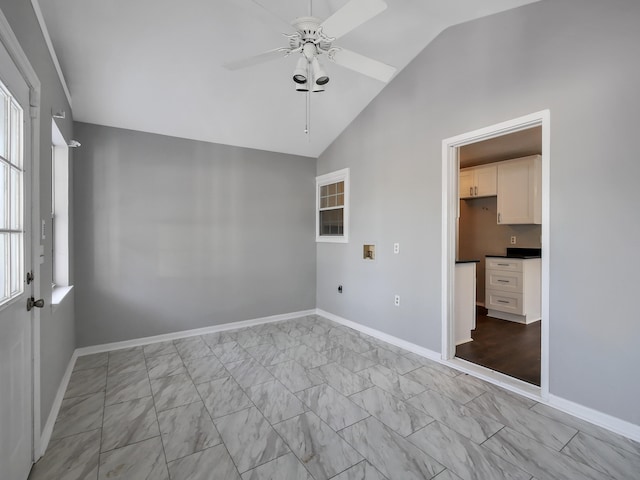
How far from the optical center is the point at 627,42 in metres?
1.91

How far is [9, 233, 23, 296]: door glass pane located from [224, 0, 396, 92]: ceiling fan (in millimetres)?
1513

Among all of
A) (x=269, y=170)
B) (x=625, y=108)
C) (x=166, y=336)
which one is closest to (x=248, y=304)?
(x=166, y=336)

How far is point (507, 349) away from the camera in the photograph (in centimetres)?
333

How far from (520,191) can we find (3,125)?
558 centimetres

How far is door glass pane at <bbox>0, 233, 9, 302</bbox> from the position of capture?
4.31 feet

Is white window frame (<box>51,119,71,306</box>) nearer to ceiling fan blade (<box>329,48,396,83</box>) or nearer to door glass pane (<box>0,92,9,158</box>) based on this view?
door glass pane (<box>0,92,9,158</box>)

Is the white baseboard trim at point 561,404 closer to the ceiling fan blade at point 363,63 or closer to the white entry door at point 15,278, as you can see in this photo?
the ceiling fan blade at point 363,63

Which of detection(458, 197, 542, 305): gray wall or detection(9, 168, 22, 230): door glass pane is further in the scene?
detection(458, 197, 542, 305): gray wall

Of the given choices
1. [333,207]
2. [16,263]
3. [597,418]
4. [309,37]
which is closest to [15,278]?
[16,263]

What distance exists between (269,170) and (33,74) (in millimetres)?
2902

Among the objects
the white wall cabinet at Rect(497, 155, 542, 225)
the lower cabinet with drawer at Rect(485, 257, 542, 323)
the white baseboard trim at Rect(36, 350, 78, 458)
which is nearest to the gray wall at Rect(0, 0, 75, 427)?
the white baseboard trim at Rect(36, 350, 78, 458)

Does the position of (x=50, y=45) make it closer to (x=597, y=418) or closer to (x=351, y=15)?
(x=351, y=15)

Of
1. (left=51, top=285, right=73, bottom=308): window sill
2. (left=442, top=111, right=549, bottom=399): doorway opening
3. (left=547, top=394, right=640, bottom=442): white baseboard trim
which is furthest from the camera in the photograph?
(left=442, top=111, right=549, bottom=399): doorway opening

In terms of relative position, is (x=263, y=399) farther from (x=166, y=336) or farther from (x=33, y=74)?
(x=33, y=74)
